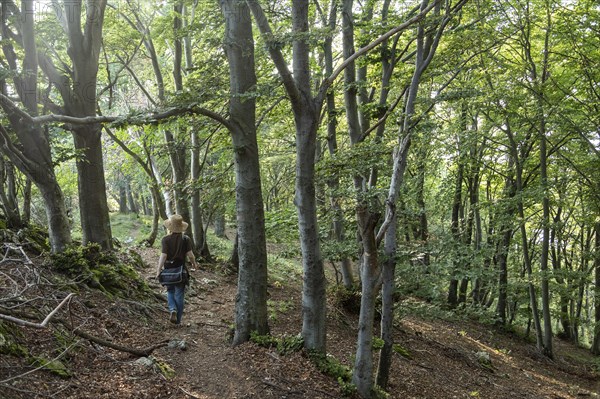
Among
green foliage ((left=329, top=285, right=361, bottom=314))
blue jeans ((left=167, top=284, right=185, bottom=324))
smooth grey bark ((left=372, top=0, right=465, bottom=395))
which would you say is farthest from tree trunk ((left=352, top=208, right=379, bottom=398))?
green foliage ((left=329, top=285, right=361, bottom=314))

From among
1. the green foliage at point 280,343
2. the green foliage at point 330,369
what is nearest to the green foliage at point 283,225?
the green foliage at point 280,343

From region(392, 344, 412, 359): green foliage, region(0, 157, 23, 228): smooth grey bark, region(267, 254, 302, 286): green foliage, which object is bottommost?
region(392, 344, 412, 359): green foliage

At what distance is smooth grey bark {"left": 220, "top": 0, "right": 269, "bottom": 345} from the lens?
19.6ft

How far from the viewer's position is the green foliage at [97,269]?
6.77 m

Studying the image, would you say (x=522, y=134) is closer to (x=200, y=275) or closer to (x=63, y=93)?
(x=200, y=275)

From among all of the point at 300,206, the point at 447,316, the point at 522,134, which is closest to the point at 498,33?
the point at 522,134

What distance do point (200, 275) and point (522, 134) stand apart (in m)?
11.9

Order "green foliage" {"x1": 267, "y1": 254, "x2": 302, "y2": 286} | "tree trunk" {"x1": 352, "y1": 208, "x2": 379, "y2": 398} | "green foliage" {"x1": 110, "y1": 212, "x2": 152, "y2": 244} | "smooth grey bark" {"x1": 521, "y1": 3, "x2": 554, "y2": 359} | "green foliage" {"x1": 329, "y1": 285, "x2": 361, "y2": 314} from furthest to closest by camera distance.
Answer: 1. "green foliage" {"x1": 110, "y1": 212, "x2": 152, "y2": 244}
2. "green foliage" {"x1": 267, "y1": 254, "x2": 302, "y2": 286}
3. "smooth grey bark" {"x1": 521, "y1": 3, "x2": 554, "y2": 359}
4. "green foliage" {"x1": 329, "y1": 285, "x2": 361, "y2": 314}
5. "tree trunk" {"x1": 352, "y1": 208, "x2": 379, "y2": 398}

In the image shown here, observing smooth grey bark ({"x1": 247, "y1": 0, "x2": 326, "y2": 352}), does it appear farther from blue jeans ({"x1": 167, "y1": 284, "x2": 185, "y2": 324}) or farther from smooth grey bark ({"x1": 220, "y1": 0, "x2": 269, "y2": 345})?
blue jeans ({"x1": 167, "y1": 284, "x2": 185, "y2": 324})

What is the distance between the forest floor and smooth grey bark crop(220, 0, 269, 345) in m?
0.45

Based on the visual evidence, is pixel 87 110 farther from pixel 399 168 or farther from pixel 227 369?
pixel 399 168

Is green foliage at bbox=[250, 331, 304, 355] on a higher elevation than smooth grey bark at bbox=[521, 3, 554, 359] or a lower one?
lower

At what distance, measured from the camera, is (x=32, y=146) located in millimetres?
6727

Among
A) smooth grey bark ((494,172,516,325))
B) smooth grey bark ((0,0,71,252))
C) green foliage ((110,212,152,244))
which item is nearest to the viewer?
smooth grey bark ((0,0,71,252))
